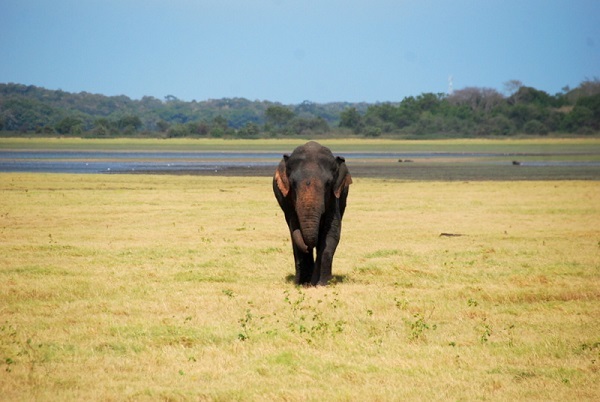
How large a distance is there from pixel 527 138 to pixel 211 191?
10525cm

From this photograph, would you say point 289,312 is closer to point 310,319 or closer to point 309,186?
point 310,319

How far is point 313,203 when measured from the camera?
1472 centimetres

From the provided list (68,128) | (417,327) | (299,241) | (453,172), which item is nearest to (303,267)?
(299,241)

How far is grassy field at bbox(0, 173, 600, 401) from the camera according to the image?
9461mm

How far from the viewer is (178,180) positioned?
4775 cm

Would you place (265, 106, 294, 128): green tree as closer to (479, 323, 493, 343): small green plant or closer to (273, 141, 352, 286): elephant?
(273, 141, 352, 286): elephant

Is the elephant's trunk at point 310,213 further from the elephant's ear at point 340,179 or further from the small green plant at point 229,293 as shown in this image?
the small green plant at point 229,293

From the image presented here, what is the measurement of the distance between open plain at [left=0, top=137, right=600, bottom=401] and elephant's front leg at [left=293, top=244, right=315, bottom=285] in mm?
352

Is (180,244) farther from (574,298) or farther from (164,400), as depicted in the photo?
(164,400)

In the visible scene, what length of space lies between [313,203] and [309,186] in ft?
0.96

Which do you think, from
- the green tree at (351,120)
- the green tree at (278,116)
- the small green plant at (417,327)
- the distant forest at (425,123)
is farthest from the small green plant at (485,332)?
the green tree at (278,116)

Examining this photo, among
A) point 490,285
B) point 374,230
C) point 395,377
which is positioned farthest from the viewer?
point 374,230

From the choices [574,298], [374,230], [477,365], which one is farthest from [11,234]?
[477,365]

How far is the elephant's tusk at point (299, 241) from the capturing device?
15.0 metres
